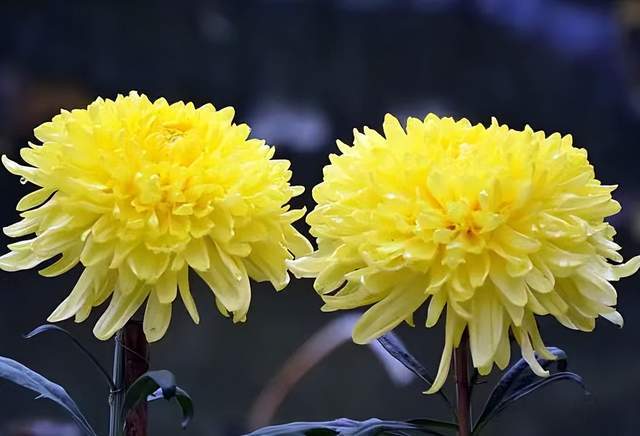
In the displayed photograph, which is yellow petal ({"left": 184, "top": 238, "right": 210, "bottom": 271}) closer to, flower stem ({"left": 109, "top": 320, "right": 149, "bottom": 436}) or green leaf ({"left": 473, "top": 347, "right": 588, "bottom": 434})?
flower stem ({"left": 109, "top": 320, "right": 149, "bottom": 436})

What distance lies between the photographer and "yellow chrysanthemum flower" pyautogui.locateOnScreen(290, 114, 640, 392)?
50cm

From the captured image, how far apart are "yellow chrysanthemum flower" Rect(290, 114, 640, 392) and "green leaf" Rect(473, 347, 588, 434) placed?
6 centimetres

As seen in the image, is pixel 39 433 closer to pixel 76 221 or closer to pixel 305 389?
pixel 76 221

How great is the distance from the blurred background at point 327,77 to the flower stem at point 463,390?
1.83 meters

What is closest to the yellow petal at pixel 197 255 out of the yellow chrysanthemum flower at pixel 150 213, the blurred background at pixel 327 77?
the yellow chrysanthemum flower at pixel 150 213

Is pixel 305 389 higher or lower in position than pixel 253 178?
higher

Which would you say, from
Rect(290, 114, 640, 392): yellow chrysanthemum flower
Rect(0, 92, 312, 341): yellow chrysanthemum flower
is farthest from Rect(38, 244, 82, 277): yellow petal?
Rect(290, 114, 640, 392): yellow chrysanthemum flower

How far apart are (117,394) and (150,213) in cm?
12

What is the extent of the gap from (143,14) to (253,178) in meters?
2.06

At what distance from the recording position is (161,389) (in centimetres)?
52

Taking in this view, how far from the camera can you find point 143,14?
2488mm

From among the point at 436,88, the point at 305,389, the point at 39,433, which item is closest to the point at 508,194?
the point at 39,433

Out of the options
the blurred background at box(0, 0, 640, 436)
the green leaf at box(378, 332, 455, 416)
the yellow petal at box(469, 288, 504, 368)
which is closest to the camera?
the yellow petal at box(469, 288, 504, 368)

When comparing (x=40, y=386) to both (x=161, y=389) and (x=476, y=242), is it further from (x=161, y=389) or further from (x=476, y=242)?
(x=476, y=242)
